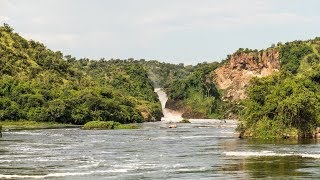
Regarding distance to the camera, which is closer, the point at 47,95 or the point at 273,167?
the point at 273,167

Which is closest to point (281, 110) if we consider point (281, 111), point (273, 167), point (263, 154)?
point (281, 111)

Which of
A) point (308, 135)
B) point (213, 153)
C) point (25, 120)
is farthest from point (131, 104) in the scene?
point (213, 153)

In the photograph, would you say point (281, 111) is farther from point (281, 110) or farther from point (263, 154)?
point (263, 154)

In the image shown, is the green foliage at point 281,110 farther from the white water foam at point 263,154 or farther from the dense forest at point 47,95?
the dense forest at point 47,95

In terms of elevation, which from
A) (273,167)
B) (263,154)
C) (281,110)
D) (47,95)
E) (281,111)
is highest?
(47,95)

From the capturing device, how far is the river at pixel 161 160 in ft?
143

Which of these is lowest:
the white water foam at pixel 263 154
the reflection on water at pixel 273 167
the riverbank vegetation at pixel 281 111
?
the reflection on water at pixel 273 167

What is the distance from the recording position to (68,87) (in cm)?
17888

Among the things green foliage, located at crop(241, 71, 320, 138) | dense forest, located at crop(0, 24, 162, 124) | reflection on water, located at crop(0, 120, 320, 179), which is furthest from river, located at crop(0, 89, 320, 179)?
dense forest, located at crop(0, 24, 162, 124)

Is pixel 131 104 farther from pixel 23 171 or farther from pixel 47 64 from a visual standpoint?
pixel 23 171

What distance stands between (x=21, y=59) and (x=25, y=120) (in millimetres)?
44305

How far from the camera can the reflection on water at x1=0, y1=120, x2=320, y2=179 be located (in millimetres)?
43656

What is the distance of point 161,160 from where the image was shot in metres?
54.3

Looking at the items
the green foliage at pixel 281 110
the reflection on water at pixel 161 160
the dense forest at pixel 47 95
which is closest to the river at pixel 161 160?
the reflection on water at pixel 161 160
